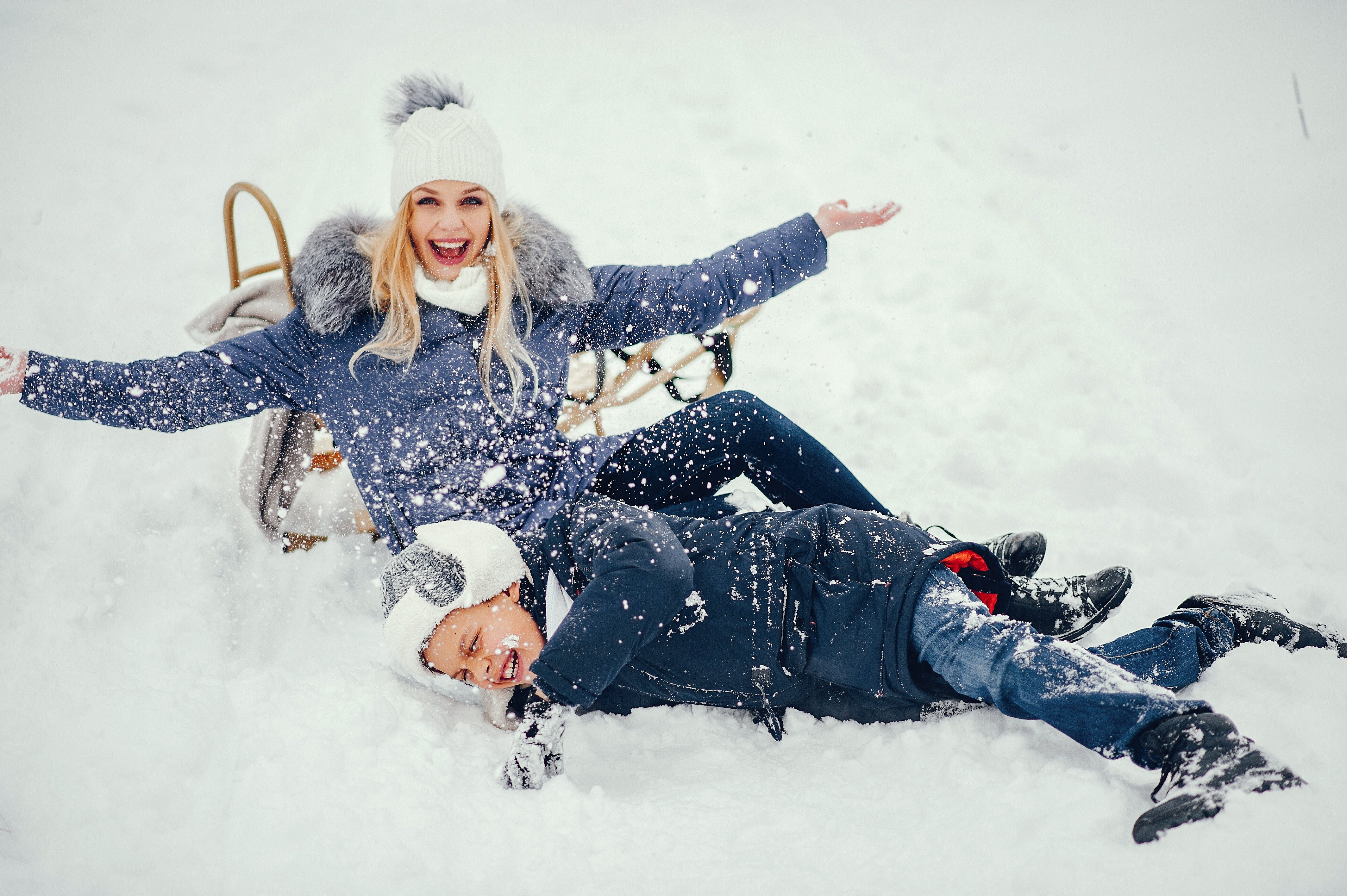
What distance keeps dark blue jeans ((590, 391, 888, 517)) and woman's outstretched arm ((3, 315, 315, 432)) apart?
3.16 feet

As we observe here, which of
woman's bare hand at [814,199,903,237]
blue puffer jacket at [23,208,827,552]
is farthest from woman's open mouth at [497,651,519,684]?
woman's bare hand at [814,199,903,237]

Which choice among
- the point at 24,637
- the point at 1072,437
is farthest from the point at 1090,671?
the point at 24,637

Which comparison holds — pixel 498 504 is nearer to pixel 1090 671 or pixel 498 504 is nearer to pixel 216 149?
pixel 1090 671

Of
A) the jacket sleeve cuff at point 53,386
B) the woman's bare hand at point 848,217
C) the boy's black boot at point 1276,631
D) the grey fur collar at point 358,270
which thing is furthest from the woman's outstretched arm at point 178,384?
the boy's black boot at point 1276,631

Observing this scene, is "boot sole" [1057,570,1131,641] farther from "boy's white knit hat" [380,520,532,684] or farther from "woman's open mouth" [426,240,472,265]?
"woman's open mouth" [426,240,472,265]

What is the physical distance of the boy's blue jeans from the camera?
5.32ft

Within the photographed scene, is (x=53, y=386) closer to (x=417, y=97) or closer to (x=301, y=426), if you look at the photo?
(x=301, y=426)

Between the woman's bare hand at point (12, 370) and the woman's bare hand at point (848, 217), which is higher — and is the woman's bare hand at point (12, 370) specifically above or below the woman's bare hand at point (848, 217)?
above

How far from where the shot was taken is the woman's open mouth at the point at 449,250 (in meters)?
2.44

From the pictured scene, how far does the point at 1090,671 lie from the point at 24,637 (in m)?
2.55

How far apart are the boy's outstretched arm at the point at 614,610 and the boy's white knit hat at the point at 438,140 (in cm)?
116

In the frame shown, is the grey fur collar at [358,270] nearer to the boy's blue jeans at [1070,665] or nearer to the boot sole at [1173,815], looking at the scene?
the boy's blue jeans at [1070,665]

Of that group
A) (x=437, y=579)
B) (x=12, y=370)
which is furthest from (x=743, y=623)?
(x=12, y=370)

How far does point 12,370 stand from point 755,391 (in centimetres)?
273
